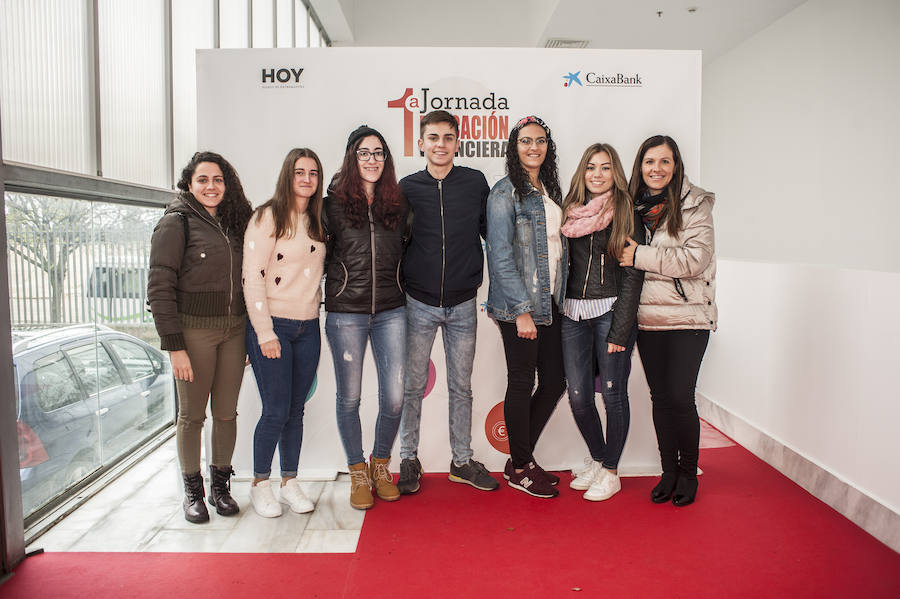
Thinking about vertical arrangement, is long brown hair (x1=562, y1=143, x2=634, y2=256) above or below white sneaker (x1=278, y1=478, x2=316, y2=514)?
above

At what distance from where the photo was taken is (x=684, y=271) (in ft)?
7.88

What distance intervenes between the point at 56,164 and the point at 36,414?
1039 millimetres

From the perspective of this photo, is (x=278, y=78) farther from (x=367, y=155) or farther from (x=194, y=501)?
(x=194, y=501)

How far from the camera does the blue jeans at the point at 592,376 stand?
8.36 ft

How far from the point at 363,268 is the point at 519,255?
66cm

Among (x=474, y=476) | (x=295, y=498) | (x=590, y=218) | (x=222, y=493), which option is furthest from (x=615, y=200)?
(x=222, y=493)

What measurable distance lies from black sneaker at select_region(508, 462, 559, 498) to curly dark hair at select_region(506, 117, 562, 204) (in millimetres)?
1228

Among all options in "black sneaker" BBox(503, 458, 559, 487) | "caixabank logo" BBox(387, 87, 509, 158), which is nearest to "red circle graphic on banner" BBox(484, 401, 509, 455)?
"black sneaker" BBox(503, 458, 559, 487)

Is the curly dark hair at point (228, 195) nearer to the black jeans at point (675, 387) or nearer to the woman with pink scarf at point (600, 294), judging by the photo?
the woman with pink scarf at point (600, 294)

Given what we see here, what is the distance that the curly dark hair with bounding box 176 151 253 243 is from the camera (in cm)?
237

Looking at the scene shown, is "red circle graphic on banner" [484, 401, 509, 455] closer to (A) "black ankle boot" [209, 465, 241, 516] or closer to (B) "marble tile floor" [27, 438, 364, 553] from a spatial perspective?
(B) "marble tile floor" [27, 438, 364, 553]

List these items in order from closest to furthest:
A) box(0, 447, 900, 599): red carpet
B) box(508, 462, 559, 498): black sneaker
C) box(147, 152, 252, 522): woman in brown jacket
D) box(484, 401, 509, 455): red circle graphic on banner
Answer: box(0, 447, 900, 599): red carpet, box(147, 152, 252, 522): woman in brown jacket, box(508, 462, 559, 498): black sneaker, box(484, 401, 509, 455): red circle graphic on banner

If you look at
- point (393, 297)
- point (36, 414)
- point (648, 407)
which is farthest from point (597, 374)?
point (36, 414)

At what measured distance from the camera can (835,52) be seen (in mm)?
4918
